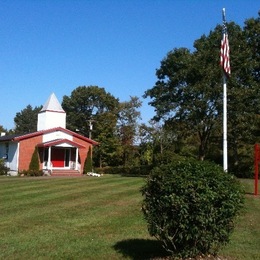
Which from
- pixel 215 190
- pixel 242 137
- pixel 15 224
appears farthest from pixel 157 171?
pixel 242 137

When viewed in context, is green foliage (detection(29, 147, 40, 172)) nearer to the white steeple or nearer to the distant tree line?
the white steeple

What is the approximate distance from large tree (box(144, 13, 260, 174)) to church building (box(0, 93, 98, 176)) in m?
11.0

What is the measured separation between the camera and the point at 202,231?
19.9ft

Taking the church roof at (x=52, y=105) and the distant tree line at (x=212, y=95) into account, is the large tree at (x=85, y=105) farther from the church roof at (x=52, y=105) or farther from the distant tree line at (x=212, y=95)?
the distant tree line at (x=212, y=95)

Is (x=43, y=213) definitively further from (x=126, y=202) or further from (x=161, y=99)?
(x=161, y=99)

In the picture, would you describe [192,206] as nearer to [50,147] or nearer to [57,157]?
[50,147]

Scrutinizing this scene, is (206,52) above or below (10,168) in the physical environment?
above

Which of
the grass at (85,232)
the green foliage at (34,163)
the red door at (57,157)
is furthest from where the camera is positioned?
the red door at (57,157)

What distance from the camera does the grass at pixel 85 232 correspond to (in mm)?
7195

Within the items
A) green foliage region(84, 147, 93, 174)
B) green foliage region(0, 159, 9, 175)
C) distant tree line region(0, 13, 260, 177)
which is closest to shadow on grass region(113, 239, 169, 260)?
distant tree line region(0, 13, 260, 177)

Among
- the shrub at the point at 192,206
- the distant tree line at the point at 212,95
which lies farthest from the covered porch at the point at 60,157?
the shrub at the point at 192,206

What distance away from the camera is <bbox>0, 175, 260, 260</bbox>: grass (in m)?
7.20

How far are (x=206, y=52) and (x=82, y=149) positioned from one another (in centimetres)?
1714

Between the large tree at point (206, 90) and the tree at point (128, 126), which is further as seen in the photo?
the tree at point (128, 126)
